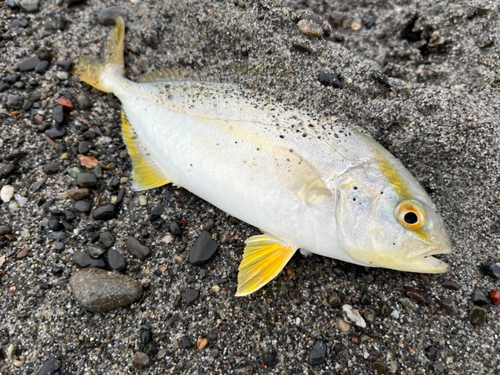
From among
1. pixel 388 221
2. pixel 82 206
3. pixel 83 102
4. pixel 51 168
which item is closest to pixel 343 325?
pixel 388 221

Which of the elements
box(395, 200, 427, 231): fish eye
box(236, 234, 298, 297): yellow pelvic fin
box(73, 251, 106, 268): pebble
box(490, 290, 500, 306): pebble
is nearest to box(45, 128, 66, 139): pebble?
box(73, 251, 106, 268): pebble

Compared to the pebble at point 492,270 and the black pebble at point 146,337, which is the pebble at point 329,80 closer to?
the pebble at point 492,270

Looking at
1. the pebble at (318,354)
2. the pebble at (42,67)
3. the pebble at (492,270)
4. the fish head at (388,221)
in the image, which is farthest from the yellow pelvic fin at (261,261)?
the pebble at (42,67)

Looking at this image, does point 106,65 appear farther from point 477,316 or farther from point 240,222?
point 477,316

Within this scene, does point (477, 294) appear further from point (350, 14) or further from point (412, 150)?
point (350, 14)

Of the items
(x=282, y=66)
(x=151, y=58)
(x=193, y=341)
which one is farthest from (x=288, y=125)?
(x=151, y=58)

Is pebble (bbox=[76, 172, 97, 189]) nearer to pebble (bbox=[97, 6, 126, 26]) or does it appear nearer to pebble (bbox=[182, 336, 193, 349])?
pebble (bbox=[182, 336, 193, 349])

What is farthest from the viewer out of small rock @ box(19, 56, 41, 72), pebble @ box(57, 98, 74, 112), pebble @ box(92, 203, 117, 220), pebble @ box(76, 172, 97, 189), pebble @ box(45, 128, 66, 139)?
small rock @ box(19, 56, 41, 72)
